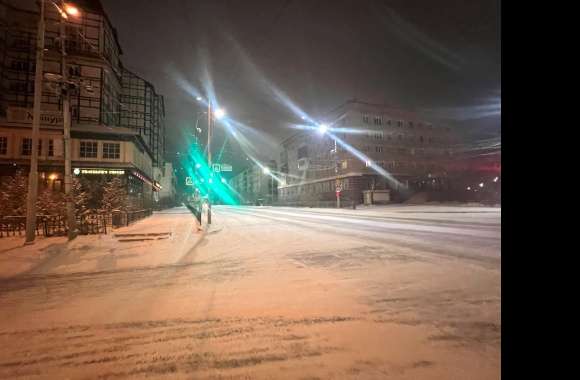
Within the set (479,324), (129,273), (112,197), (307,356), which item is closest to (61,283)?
(129,273)

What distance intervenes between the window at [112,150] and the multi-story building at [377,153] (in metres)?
33.3

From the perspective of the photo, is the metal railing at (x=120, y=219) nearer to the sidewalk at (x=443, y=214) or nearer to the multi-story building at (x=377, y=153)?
the sidewalk at (x=443, y=214)

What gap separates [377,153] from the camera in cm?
5728

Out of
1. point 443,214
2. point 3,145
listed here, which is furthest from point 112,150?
point 443,214

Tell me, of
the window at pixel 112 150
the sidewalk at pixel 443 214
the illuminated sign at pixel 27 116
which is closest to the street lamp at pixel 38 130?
the window at pixel 112 150

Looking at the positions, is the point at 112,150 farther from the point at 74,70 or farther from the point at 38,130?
the point at 38,130

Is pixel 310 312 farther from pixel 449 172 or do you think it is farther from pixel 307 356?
pixel 449 172

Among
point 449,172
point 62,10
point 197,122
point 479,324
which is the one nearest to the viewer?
point 479,324

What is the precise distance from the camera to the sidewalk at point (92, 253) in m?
8.06

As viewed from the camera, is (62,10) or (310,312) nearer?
(310,312)

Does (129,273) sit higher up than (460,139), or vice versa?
(460,139)
